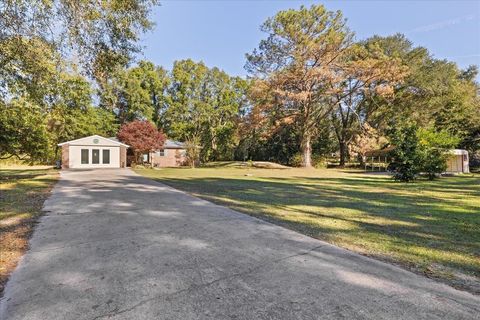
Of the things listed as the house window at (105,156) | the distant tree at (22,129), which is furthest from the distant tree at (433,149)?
the house window at (105,156)

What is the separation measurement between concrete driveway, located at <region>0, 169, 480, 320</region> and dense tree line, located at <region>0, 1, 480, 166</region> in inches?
234

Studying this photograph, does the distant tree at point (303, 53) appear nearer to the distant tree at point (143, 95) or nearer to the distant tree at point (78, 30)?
the distant tree at point (78, 30)

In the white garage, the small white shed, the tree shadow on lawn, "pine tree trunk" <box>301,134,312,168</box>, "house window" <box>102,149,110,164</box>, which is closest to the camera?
the tree shadow on lawn

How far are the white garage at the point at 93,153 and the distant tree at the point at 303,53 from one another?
49.0 feet

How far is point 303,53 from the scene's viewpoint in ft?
→ 78.7

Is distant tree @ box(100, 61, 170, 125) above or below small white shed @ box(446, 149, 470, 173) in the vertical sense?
above

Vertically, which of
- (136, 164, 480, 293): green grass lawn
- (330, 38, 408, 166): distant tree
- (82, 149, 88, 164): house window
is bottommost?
(136, 164, 480, 293): green grass lawn

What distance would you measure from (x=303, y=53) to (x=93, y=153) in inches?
825

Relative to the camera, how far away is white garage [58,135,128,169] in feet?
86.3

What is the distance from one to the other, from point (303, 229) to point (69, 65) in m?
8.24

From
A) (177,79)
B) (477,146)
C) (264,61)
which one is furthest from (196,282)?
(177,79)

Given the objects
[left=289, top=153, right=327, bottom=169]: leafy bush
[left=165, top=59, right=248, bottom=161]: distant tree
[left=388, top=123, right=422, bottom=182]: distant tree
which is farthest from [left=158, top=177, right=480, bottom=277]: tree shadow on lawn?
[left=165, top=59, right=248, bottom=161]: distant tree

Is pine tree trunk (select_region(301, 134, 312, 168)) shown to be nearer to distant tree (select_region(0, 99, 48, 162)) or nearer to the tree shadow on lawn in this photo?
the tree shadow on lawn

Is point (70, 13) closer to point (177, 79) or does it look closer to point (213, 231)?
point (213, 231)
